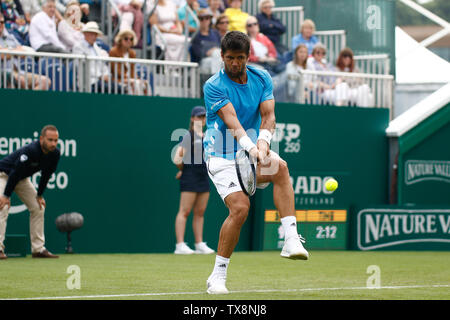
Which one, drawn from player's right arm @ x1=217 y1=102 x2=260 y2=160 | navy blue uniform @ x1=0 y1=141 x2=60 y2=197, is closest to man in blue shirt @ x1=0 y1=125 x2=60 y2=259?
navy blue uniform @ x1=0 y1=141 x2=60 y2=197

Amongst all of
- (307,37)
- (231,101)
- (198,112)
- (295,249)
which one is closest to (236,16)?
(307,37)

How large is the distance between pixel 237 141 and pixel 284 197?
63 cm

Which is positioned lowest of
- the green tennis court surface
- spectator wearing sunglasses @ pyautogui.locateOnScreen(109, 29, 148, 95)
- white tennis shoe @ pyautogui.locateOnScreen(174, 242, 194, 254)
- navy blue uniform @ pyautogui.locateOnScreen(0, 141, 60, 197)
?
white tennis shoe @ pyautogui.locateOnScreen(174, 242, 194, 254)

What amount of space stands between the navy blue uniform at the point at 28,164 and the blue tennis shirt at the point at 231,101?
16.8 feet

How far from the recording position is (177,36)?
16.8m

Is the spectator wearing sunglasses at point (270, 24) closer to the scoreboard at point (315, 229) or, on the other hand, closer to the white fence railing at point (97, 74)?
the white fence railing at point (97, 74)

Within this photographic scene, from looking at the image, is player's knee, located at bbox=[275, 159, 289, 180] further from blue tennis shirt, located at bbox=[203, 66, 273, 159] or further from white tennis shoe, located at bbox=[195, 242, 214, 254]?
white tennis shoe, located at bbox=[195, 242, 214, 254]

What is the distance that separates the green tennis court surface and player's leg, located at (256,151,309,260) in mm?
378

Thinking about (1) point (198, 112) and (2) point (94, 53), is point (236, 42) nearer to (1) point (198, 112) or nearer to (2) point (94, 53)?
(1) point (198, 112)

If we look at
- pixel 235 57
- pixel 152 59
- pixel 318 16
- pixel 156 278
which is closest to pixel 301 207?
pixel 152 59

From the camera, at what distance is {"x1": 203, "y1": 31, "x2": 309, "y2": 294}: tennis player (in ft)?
25.4

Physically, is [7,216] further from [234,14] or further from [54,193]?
[234,14]

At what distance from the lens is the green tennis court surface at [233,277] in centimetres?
803

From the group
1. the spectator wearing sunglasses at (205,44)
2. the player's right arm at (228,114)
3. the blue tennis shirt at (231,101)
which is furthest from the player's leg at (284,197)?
the spectator wearing sunglasses at (205,44)
